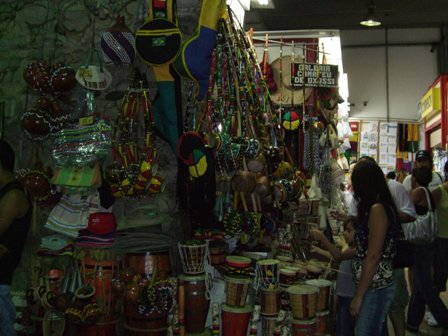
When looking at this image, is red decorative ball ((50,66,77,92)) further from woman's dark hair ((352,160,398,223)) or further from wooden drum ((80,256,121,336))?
woman's dark hair ((352,160,398,223))

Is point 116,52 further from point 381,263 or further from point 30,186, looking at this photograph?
point 381,263

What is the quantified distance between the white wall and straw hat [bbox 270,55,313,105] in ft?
31.5

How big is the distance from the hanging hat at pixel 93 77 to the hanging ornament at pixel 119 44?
154 millimetres

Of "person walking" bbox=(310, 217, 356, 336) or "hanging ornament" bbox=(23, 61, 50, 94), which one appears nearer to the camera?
"person walking" bbox=(310, 217, 356, 336)

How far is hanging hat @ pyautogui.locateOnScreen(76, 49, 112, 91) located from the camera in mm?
3553

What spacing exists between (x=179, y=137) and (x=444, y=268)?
2946 mm

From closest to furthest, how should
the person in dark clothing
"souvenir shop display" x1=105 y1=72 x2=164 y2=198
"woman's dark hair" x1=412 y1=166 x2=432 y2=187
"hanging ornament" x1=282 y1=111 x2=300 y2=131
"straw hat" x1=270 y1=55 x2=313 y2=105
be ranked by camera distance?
the person in dark clothing, "souvenir shop display" x1=105 y1=72 x2=164 y2=198, "woman's dark hair" x1=412 y1=166 x2=432 y2=187, "hanging ornament" x1=282 y1=111 x2=300 y2=131, "straw hat" x1=270 y1=55 x2=313 y2=105

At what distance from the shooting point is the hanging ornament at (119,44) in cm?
346

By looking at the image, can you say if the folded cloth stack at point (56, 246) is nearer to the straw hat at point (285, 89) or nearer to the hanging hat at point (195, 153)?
the hanging hat at point (195, 153)

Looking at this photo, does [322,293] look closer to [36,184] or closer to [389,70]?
[36,184]

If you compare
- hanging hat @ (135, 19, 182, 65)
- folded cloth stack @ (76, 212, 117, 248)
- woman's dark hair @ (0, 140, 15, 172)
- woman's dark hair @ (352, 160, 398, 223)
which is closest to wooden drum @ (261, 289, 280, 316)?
woman's dark hair @ (352, 160, 398, 223)

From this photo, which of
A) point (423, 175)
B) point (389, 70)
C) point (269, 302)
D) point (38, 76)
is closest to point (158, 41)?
point (38, 76)

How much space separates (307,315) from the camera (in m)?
3.27

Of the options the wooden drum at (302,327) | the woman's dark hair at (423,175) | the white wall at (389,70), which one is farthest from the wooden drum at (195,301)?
the white wall at (389,70)
